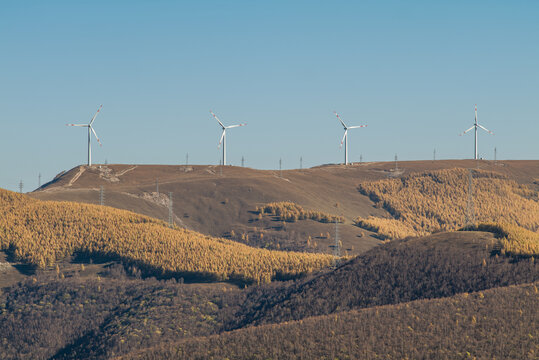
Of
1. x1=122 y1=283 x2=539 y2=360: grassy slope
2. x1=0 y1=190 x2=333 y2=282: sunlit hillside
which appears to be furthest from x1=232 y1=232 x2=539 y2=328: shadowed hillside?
x1=0 y1=190 x2=333 y2=282: sunlit hillside

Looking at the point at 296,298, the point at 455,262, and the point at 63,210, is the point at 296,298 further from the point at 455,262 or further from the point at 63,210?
the point at 63,210

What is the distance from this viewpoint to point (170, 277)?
13100cm

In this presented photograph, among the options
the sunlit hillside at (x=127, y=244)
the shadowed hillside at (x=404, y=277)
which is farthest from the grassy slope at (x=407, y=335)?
the sunlit hillside at (x=127, y=244)

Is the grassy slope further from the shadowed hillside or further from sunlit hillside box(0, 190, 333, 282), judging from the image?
sunlit hillside box(0, 190, 333, 282)

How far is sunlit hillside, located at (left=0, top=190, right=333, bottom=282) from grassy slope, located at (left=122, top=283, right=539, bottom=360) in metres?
42.3

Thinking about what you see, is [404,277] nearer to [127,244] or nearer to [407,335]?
[407,335]

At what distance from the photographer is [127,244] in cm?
14100

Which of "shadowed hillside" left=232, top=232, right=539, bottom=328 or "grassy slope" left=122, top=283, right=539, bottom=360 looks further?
"shadowed hillside" left=232, top=232, right=539, bottom=328

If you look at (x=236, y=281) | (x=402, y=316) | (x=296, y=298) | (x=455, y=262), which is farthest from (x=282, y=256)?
(x=402, y=316)

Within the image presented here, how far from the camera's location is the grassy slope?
72312 millimetres

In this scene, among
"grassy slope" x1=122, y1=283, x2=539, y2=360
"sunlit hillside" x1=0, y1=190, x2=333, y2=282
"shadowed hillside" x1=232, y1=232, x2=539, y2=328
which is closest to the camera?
"grassy slope" x1=122, y1=283, x2=539, y2=360

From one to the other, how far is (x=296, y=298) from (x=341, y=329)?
2595cm

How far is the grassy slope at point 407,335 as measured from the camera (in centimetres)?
7231

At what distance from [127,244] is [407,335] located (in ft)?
246
